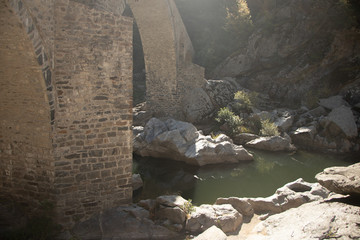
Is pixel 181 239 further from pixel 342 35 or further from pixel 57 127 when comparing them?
pixel 342 35

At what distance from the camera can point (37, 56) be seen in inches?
144

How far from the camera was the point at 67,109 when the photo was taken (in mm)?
4098

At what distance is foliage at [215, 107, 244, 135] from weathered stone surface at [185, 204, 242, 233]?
23.1 ft

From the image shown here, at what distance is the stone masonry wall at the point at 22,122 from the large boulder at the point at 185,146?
16.5ft

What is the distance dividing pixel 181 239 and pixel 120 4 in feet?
17.1

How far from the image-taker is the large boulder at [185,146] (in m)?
8.55

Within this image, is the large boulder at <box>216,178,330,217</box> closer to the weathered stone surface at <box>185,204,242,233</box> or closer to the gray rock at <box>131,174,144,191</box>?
the weathered stone surface at <box>185,204,242,233</box>

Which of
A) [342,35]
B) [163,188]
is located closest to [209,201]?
[163,188]

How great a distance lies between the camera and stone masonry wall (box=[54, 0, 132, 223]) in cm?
407

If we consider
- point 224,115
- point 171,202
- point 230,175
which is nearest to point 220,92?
point 224,115

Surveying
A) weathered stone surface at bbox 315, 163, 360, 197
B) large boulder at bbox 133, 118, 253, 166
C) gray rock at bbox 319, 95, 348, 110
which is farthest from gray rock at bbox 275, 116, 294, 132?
weathered stone surface at bbox 315, 163, 360, 197

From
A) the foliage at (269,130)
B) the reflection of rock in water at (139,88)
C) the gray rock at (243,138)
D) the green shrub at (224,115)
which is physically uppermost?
the reflection of rock in water at (139,88)

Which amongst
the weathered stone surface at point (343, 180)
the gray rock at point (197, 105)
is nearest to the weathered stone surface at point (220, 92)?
the gray rock at point (197, 105)

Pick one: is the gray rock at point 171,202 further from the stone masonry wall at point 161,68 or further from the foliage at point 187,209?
the stone masonry wall at point 161,68
